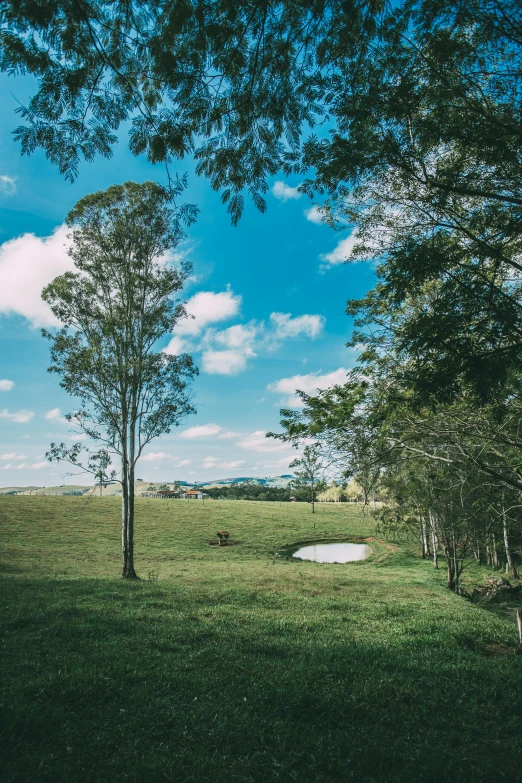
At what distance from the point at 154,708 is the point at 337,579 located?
58.1 ft

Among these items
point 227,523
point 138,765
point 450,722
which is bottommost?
point 227,523

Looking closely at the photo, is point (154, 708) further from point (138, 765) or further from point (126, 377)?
point (126, 377)

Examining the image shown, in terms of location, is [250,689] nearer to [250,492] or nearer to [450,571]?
[450,571]

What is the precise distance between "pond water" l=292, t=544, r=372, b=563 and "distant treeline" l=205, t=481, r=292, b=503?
222ft

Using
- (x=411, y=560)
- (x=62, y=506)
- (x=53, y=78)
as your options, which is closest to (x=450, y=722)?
(x=53, y=78)

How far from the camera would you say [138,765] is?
371 cm

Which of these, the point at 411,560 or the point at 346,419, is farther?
the point at 411,560

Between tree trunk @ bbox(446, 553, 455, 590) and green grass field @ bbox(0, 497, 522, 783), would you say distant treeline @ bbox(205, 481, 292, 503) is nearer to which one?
tree trunk @ bbox(446, 553, 455, 590)

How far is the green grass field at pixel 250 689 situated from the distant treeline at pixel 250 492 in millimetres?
100509

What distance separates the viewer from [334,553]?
3872 centimetres

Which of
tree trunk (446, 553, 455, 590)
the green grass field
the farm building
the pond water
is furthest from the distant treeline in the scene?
the green grass field

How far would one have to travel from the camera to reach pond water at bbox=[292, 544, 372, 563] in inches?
1361

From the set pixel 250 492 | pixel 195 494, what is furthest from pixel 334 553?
pixel 250 492

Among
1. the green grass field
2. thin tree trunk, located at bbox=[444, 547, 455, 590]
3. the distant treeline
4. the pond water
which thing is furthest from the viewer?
the distant treeline
